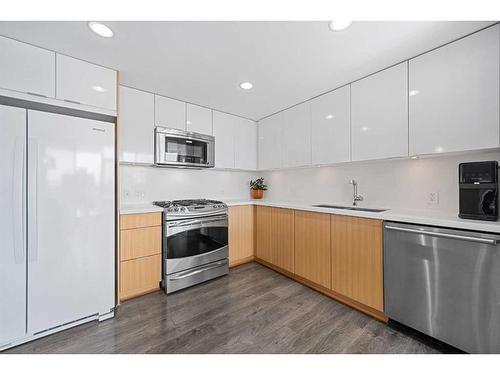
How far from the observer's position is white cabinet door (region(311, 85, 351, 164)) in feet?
7.32

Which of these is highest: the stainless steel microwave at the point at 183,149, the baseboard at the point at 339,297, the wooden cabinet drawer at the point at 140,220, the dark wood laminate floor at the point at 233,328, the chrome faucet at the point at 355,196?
the stainless steel microwave at the point at 183,149

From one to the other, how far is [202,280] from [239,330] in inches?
37.9

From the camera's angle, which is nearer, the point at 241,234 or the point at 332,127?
the point at 332,127

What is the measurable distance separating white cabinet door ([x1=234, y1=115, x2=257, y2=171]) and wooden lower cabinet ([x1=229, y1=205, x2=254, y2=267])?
72 cm

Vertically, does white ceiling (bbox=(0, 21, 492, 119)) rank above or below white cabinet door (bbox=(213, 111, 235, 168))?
above

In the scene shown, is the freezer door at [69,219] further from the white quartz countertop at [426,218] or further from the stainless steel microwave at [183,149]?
the stainless steel microwave at [183,149]

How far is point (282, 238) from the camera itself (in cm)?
271

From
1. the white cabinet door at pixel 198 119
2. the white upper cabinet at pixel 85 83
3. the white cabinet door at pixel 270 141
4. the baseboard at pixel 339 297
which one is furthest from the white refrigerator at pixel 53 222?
the white cabinet door at pixel 270 141

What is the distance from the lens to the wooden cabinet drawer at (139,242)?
2.09 meters

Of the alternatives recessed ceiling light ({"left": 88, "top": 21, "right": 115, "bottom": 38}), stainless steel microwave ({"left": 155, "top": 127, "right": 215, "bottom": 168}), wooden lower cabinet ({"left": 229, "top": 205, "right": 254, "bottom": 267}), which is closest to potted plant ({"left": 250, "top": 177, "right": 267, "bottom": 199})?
wooden lower cabinet ({"left": 229, "top": 205, "right": 254, "bottom": 267})

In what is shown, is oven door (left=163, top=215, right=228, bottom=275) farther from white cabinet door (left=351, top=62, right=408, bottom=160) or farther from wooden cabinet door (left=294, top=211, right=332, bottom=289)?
white cabinet door (left=351, top=62, right=408, bottom=160)

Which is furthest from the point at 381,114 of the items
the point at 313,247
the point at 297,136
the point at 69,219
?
the point at 69,219

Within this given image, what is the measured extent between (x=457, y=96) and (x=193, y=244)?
2.75 metres

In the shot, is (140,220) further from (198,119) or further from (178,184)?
(198,119)
